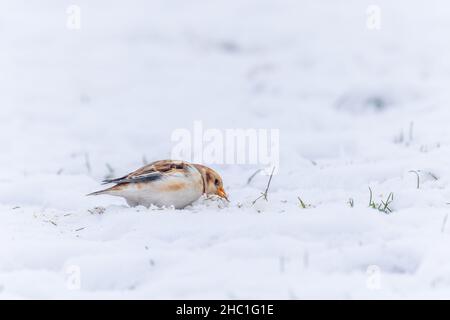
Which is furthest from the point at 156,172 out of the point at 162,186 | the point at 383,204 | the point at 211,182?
the point at 383,204

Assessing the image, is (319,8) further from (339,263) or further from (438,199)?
(339,263)

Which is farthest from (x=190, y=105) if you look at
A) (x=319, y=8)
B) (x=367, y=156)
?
(x=319, y=8)

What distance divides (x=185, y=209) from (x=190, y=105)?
4933mm

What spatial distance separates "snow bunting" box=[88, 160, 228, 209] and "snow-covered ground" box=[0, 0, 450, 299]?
0.11 m

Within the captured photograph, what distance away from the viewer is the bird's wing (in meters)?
4.44

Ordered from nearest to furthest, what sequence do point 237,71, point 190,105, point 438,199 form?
point 438,199
point 190,105
point 237,71

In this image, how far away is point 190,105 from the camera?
370 inches

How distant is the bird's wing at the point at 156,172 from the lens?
4441 mm

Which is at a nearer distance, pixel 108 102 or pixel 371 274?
pixel 371 274

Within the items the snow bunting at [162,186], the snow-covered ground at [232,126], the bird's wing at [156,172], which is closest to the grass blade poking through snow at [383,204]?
the snow-covered ground at [232,126]

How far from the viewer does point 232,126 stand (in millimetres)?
8328

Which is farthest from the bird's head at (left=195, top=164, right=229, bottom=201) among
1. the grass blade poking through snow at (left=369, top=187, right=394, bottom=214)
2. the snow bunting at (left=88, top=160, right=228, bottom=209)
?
the grass blade poking through snow at (left=369, top=187, right=394, bottom=214)

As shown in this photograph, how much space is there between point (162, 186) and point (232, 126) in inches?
157

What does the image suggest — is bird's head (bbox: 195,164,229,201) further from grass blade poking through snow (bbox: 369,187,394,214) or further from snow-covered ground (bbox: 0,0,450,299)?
grass blade poking through snow (bbox: 369,187,394,214)
